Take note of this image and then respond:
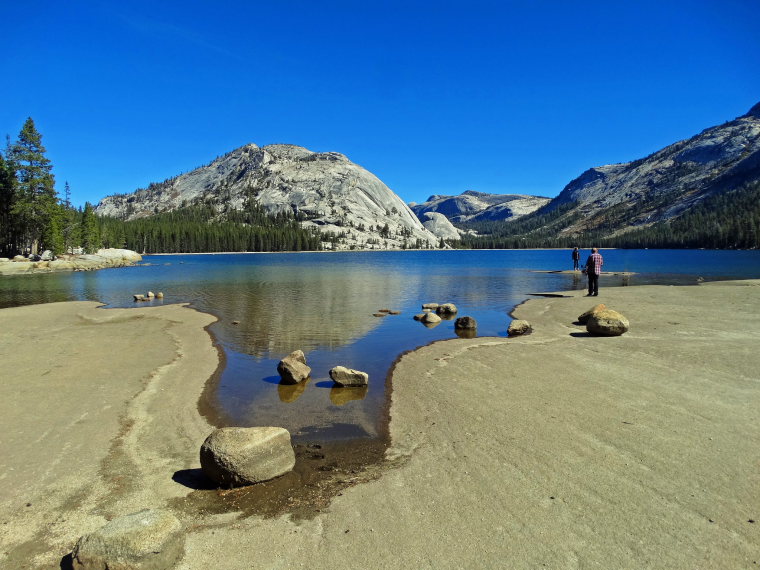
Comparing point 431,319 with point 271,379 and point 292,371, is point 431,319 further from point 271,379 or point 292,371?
point 292,371

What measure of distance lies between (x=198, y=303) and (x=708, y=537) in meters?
Result: 41.1

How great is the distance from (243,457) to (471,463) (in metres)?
4.83

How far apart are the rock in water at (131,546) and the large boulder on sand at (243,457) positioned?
206 cm

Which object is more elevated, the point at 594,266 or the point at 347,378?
the point at 594,266

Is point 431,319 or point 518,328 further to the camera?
point 431,319

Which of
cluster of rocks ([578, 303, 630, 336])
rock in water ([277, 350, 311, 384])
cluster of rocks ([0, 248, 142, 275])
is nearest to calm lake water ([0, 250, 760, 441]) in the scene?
rock in water ([277, 350, 311, 384])

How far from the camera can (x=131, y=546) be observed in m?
6.08

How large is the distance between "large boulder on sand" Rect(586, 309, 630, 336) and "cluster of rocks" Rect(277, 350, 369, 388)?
1245cm

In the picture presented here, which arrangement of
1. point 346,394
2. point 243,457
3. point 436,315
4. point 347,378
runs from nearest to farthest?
point 243,457
point 346,394
point 347,378
point 436,315

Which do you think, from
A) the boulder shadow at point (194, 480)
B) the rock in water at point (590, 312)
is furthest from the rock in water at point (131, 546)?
the rock in water at point (590, 312)

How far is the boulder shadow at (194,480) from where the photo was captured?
8.74 meters

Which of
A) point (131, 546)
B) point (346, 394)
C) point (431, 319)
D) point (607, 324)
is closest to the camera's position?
point (131, 546)

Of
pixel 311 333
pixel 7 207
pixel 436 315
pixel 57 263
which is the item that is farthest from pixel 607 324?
pixel 7 207

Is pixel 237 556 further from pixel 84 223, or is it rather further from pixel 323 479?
pixel 84 223
